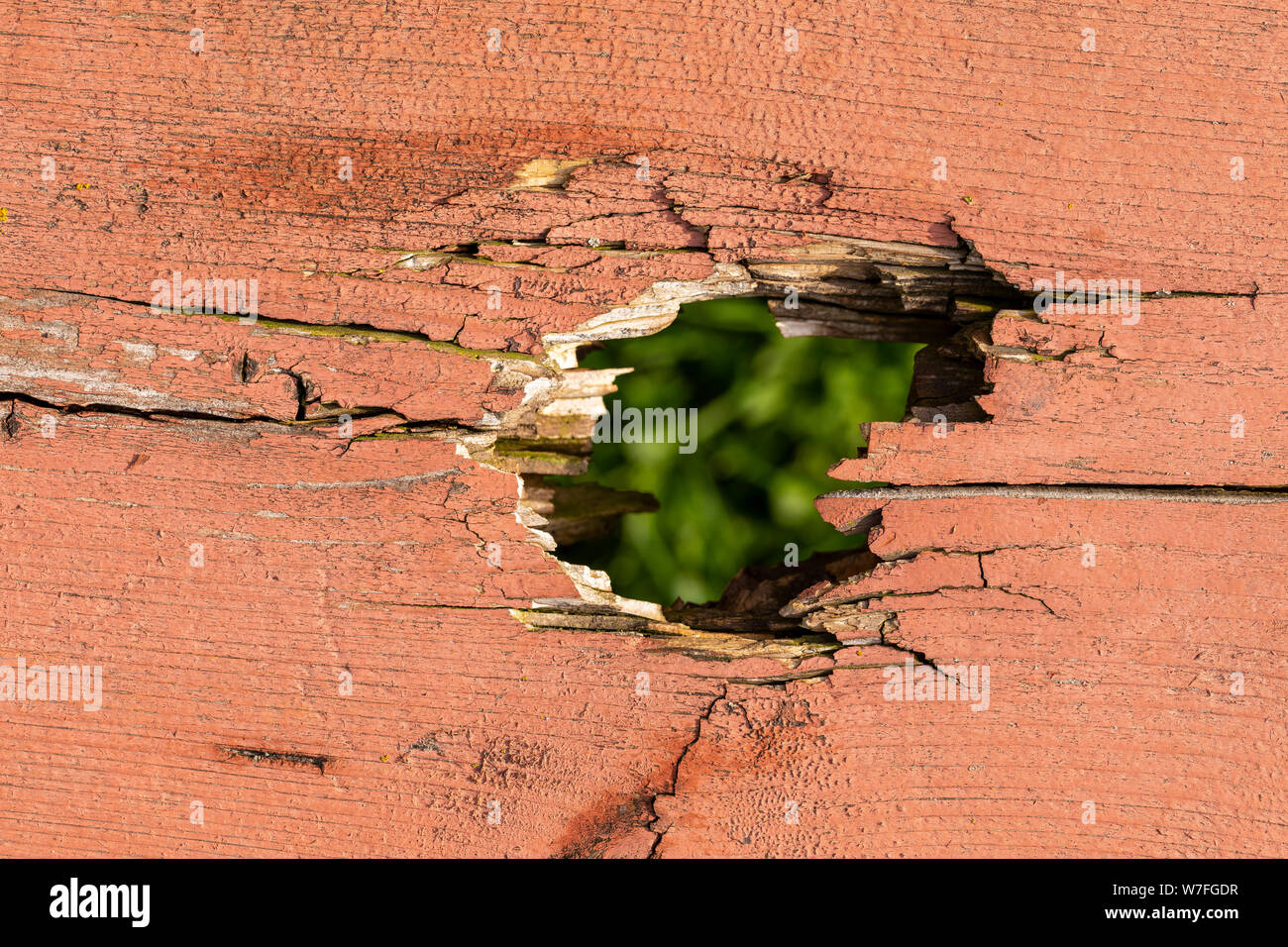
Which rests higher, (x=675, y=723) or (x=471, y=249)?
(x=471, y=249)

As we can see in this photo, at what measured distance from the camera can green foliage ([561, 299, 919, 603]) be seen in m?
2.44

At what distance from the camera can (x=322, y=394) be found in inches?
60.2

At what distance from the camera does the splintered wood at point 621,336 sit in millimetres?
1515

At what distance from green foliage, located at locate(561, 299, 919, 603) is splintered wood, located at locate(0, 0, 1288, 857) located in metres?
0.82

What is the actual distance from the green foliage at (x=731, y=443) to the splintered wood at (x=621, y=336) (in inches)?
32.3

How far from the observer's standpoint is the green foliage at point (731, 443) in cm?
244

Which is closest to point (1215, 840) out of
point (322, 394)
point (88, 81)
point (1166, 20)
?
point (1166, 20)

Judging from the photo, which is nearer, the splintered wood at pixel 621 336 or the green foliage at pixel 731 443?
the splintered wood at pixel 621 336

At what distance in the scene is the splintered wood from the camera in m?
1.51

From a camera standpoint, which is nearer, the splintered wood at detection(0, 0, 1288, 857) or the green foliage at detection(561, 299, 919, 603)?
the splintered wood at detection(0, 0, 1288, 857)

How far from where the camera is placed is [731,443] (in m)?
2.52

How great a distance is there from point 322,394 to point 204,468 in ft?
0.87

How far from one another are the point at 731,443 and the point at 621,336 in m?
0.97

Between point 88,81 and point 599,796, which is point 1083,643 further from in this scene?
point 88,81
